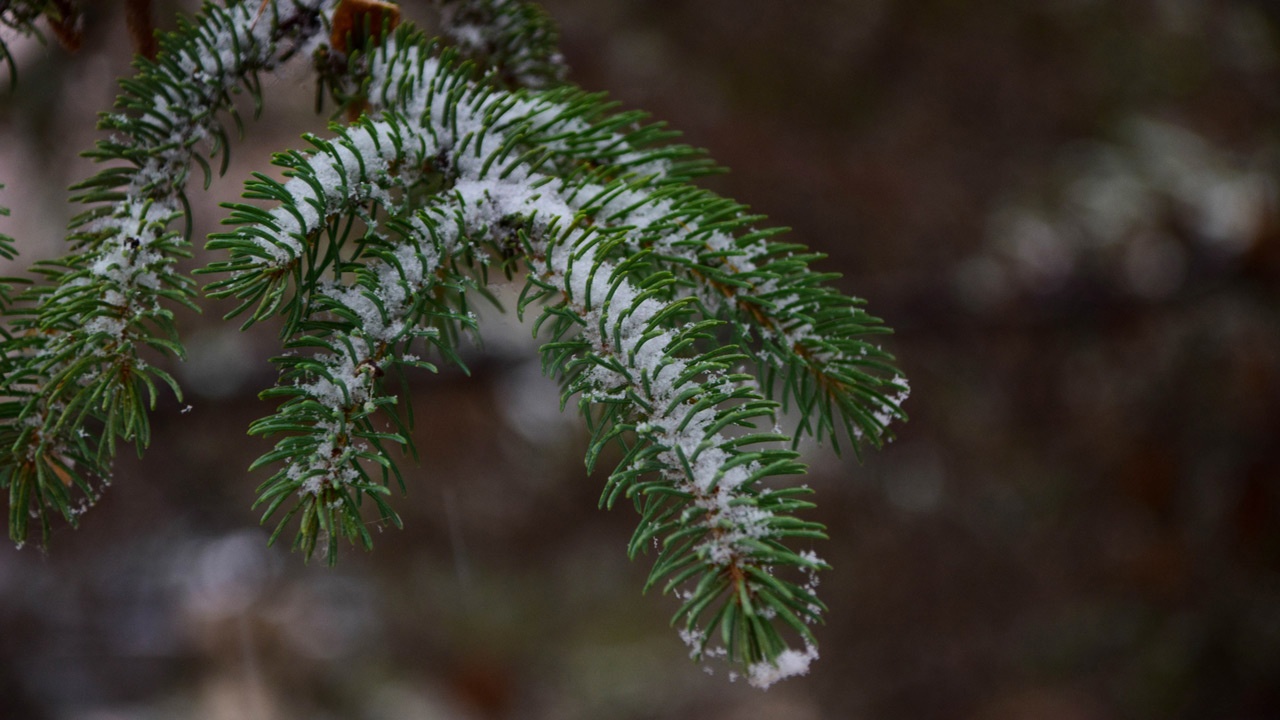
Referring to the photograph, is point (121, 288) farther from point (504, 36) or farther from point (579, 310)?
point (504, 36)

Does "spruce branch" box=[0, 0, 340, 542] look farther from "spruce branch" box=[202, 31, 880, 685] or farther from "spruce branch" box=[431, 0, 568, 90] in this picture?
"spruce branch" box=[431, 0, 568, 90]

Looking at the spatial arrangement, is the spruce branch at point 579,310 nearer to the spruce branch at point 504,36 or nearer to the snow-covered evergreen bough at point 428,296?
the snow-covered evergreen bough at point 428,296

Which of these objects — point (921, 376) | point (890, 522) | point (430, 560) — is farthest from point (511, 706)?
point (921, 376)

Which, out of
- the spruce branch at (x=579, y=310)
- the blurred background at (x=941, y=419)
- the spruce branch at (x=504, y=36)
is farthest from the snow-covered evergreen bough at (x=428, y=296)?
the blurred background at (x=941, y=419)

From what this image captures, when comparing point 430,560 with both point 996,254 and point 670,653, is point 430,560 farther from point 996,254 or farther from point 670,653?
point 996,254

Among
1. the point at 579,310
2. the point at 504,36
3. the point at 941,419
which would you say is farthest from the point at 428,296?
the point at 941,419

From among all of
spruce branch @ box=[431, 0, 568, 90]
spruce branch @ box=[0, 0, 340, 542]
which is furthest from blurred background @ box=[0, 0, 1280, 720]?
spruce branch @ box=[0, 0, 340, 542]
